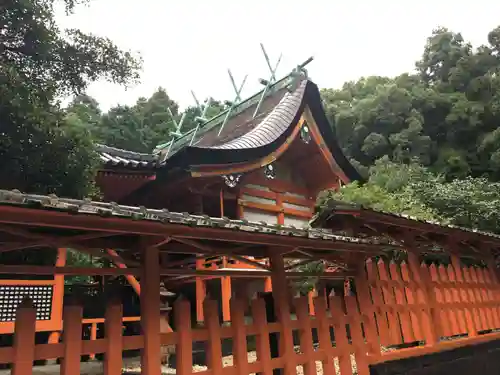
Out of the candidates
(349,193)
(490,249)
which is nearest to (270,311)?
(490,249)

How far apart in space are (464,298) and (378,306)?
2931mm

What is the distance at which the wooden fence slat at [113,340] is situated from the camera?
11.3 ft

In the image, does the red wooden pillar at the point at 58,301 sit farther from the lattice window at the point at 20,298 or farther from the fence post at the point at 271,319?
the fence post at the point at 271,319

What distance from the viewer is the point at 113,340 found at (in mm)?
3482

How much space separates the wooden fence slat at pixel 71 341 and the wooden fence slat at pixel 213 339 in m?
1.17

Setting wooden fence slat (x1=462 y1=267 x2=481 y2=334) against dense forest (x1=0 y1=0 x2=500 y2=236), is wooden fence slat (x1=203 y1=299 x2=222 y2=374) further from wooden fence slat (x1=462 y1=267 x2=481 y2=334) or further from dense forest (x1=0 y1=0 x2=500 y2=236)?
wooden fence slat (x1=462 y1=267 x2=481 y2=334)

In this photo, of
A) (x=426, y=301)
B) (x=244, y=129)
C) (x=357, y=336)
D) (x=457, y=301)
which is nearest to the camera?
(x=357, y=336)

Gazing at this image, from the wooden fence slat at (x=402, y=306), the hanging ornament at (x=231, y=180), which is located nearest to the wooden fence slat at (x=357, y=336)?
the wooden fence slat at (x=402, y=306)

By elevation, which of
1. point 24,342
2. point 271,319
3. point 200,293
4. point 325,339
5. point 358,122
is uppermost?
point 358,122

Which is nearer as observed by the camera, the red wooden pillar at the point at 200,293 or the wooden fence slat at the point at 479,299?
the wooden fence slat at the point at 479,299

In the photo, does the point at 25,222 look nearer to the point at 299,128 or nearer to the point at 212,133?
the point at 299,128

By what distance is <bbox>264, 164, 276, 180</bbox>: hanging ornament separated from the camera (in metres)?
12.6

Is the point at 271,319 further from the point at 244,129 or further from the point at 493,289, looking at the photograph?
the point at 244,129

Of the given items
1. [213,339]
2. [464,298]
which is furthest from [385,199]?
[213,339]
